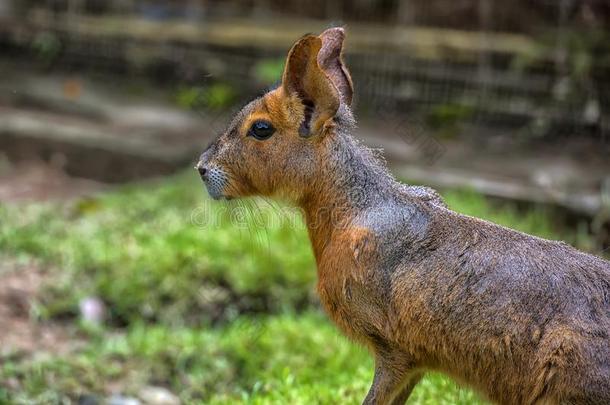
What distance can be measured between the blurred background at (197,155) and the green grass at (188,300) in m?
0.01

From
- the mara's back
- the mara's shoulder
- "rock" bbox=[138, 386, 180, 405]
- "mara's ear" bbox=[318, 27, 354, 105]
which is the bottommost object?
"rock" bbox=[138, 386, 180, 405]

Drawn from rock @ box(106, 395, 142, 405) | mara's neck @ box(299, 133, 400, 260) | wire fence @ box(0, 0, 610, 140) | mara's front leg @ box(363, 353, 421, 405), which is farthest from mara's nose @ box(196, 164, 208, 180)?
wire fence @ box(0, 0, 610, 140)

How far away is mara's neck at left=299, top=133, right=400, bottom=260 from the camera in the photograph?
3566 millimetres

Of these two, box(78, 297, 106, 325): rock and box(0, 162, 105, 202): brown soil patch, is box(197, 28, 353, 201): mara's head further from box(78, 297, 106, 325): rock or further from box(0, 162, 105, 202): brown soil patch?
box(0, 162, 105, 202): brown soil patch

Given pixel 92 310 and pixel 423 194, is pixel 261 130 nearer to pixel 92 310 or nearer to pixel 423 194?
pixel 423 194

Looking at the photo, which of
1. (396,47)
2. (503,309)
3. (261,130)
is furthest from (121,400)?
(396,47)

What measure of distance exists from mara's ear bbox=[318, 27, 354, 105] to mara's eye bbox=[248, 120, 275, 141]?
37 centimetres

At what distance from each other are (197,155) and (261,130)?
4.58 meters

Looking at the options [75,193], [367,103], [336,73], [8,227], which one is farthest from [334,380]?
[367,103]

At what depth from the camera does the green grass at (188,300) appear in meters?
4.99

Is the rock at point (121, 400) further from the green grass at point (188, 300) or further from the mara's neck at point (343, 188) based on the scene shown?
the mara's neck at point (343, 188)

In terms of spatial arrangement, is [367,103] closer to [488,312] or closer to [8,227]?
[8,227]

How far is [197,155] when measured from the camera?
8.17 metres

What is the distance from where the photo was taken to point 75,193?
7828 mm
